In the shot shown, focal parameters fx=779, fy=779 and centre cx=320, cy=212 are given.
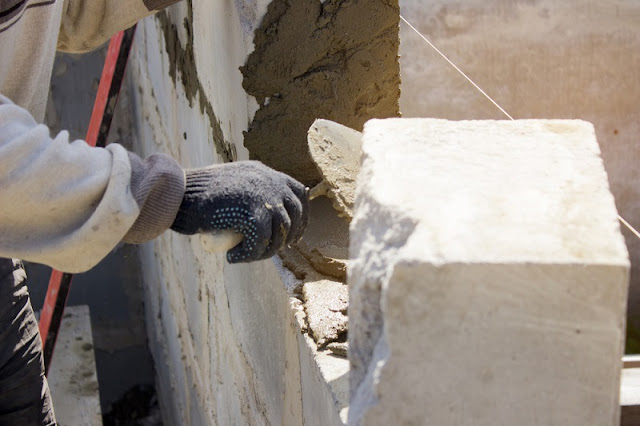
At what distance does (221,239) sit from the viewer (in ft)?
4.10

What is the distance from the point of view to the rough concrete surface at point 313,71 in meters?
1.65

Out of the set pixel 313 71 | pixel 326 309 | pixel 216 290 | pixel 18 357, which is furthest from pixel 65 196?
pixel 216 290

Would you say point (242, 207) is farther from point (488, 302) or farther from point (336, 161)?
point (488, 302)

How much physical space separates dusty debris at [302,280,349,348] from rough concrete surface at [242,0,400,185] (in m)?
0.36

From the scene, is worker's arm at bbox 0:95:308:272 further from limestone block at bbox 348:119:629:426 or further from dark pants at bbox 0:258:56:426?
dark pants at bbox 0:258:56:426

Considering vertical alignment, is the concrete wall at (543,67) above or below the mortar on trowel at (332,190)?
below

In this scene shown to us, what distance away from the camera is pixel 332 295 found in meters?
1.44

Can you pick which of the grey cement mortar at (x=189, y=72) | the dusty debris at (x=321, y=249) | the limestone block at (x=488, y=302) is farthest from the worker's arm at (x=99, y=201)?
the grey cement mortar at (x=189, y=72)

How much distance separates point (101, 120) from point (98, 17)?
1129mm

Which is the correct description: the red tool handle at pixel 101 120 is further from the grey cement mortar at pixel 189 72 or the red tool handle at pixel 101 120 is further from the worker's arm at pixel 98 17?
the worker's arm at pixel 98 17

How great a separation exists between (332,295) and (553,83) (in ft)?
11.9

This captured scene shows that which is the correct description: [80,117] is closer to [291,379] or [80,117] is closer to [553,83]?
[553,83]

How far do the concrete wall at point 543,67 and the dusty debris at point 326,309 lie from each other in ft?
10.8

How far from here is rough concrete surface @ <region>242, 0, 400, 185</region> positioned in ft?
5.42
